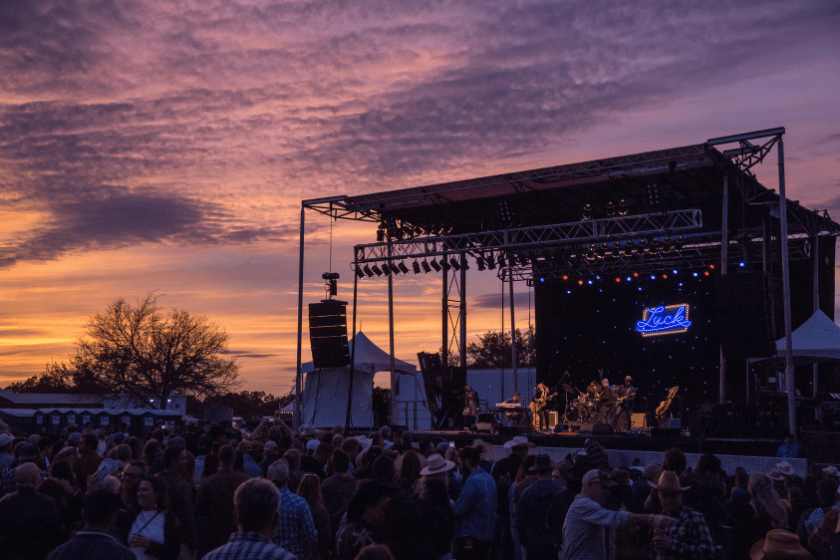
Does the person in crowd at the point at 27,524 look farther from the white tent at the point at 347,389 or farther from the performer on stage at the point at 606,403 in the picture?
the white tent at the point at 347,389

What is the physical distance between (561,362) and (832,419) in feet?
43.4

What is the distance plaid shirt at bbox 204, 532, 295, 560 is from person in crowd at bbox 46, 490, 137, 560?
601 millimetres

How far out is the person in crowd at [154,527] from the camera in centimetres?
511

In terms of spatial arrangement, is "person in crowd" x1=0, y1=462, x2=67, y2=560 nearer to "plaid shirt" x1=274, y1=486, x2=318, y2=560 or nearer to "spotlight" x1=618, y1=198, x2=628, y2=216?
"plaid shirt" x1=274, y1=486, x2=318, y2=560

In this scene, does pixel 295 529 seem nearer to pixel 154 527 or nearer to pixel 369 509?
pixel 154 527

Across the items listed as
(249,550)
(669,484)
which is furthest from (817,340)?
(249,550)

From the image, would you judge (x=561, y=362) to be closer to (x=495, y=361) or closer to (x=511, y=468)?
(x=511, y=468)

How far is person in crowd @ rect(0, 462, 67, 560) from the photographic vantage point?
4.96 metres

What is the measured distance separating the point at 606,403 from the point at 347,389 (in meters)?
9.10

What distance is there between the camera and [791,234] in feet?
82.6

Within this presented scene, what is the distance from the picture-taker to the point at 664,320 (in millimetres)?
26500

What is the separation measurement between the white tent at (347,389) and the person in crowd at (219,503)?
2191 centimetres

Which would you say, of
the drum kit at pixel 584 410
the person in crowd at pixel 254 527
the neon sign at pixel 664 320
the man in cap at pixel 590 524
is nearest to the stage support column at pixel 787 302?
the drum kit at pixel 584 410

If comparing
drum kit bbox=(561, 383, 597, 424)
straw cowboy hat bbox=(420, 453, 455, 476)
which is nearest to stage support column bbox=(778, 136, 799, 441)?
drum kit bbox=(561, 383, 597, 424)
